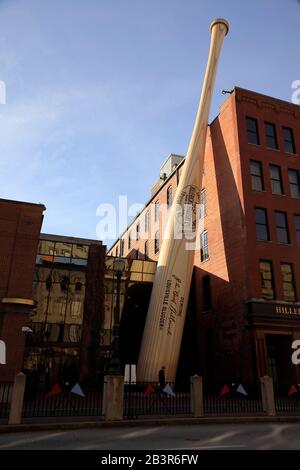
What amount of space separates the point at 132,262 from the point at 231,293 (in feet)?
32.9

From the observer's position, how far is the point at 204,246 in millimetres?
33250

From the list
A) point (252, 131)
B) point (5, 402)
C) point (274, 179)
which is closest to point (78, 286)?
point (5, 402)

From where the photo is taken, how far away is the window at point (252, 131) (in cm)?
3122

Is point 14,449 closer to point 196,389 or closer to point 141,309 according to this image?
point 196,389

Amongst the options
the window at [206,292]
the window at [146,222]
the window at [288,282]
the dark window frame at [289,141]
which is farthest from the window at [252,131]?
the window at [146,222]

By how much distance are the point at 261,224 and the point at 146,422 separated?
18.6m

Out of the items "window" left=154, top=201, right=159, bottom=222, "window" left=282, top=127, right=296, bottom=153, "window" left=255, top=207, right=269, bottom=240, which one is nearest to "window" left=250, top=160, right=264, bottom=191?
"window" left=255, top=207, right=269, bottom=240

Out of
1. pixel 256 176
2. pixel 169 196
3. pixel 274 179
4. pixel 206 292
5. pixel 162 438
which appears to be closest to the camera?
pixel 162 438

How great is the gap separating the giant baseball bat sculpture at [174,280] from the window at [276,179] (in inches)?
252

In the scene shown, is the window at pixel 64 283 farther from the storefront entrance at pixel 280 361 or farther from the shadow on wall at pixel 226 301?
the storefront entrance at pixel 280 361

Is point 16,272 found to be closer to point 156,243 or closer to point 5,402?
point 5,402

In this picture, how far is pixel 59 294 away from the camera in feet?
101

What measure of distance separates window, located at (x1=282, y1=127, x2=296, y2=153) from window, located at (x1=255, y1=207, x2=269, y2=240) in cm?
684

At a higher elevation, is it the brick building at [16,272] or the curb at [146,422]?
the brick building at [16,272]
